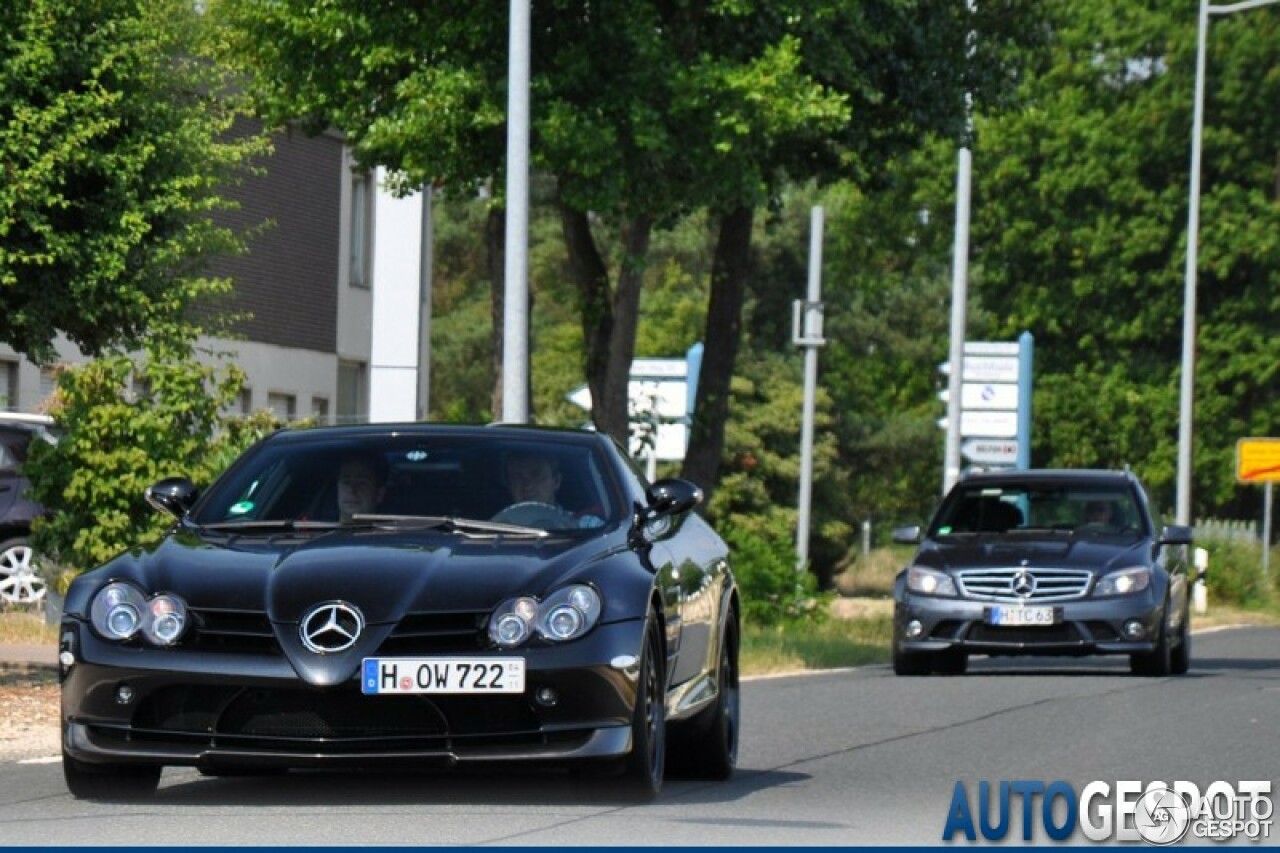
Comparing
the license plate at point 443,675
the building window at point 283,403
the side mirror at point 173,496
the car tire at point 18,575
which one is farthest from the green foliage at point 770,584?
the license plate at point 443,675

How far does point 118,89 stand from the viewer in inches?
739

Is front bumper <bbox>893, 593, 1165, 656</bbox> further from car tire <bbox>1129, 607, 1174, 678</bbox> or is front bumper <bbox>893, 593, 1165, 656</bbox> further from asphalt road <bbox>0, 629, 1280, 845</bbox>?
asphalt road <bbox>0, 629, 1280, 845</bbox>

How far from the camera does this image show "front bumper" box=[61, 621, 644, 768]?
10578mm

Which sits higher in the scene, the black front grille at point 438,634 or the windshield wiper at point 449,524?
the windshield wiper at point 449,524

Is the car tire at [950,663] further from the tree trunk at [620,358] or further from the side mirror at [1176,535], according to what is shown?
the tree trunk at [620,358]

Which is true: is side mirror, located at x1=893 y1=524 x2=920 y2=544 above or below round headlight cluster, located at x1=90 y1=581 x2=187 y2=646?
below

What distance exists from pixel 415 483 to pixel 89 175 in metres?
7.33

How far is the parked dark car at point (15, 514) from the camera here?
2831 centimetres

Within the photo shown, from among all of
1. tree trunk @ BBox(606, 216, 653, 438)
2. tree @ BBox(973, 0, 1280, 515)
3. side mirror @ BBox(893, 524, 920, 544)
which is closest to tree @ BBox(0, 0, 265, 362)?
side mirror @ BBox(893, 524, 920, 544)

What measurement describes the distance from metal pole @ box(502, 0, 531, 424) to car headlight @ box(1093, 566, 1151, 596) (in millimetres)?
4316

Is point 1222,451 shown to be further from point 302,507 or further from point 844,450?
point 302,507

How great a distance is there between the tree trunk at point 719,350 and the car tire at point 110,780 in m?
18.5

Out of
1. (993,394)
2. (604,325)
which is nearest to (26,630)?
(604,325)

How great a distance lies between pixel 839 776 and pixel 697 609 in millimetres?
1469
